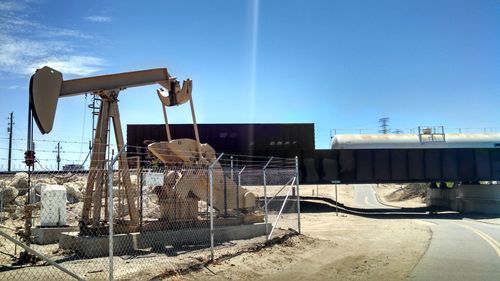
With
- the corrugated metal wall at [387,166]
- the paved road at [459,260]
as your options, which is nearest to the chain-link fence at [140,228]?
the paved road at [459,260]

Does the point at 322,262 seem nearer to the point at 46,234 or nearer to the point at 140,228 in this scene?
the point at 140,228

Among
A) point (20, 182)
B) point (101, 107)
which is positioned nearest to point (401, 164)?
point (20, 182)

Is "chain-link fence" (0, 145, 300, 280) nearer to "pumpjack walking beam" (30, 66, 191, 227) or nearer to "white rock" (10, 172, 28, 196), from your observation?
"pumpjack walking beam" (30, 66, 191, 227)

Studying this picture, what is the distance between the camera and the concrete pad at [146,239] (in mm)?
12141

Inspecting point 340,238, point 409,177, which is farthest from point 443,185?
point 340,238

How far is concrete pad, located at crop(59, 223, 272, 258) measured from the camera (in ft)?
A: 39.8

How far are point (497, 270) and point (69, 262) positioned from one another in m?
10.2

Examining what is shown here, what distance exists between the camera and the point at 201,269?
11.1m

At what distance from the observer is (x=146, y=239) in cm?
A: 1331

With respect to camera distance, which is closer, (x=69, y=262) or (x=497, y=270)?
(x=69, y=262)

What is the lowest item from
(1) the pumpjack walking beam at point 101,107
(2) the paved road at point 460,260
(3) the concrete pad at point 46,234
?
(2) the paved road at point 460,260

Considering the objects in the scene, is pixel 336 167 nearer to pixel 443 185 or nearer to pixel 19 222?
pixel 443 185

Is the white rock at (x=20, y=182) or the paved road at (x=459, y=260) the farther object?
the white rock at (x=20, y=182)

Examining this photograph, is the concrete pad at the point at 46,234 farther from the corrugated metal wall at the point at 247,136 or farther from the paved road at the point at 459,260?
the corrugated metal wall at the point at 247,136
